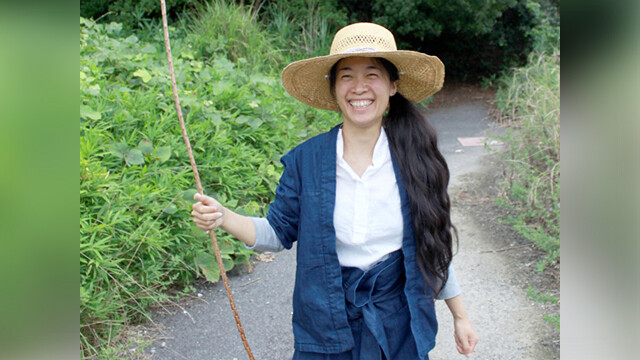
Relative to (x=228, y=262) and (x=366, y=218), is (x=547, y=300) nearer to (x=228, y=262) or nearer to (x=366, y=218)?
(x=228, y=262)

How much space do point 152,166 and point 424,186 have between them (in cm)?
234

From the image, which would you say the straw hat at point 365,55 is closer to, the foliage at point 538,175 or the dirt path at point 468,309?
the dirt path at point 468,309

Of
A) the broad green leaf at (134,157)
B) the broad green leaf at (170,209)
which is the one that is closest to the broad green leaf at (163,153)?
the broad green leaf at (134,157)

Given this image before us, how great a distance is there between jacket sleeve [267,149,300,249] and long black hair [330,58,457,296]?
0.34 meters

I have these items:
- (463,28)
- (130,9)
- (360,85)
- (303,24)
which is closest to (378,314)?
(360,85)

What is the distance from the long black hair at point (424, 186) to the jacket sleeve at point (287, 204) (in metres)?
0.34

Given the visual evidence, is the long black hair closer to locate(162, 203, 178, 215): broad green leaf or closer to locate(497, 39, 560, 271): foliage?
locate(162, 203, 178, 215): broad green leaf

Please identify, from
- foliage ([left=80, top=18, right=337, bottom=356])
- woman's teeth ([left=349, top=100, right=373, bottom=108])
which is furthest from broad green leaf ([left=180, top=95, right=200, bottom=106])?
woman's teeth ([left=349, top=100, right=373, bottom=108])

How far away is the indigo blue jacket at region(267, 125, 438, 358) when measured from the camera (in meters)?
1.71

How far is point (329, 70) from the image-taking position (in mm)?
1999

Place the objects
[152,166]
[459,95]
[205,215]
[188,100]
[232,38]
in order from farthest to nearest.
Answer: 1. [459,95]
2. [232,38]
3. [188,100]
4. [152,166]
5. [205,215]

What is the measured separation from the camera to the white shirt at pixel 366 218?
1.74 metres

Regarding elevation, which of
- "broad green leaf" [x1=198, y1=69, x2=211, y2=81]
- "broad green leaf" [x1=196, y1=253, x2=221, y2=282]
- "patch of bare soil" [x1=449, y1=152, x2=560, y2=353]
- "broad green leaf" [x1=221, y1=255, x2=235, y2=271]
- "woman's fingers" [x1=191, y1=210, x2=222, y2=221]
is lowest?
"patch of bare soil" [x1=449, y1=152, x2=560, y2=353]
